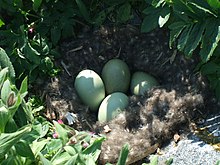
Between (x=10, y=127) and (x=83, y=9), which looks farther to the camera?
(x=83, y=9)

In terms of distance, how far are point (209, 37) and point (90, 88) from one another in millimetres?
793

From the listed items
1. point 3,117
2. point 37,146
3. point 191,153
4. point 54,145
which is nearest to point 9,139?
point 3,117

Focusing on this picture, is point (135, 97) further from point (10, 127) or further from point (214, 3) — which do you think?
point (10, 127)

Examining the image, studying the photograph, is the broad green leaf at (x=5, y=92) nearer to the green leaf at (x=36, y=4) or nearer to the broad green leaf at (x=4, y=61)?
the broad green leaf at (x=4, y=61)

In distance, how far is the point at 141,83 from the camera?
353 centimetres

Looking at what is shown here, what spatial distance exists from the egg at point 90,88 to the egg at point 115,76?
61 millimetres

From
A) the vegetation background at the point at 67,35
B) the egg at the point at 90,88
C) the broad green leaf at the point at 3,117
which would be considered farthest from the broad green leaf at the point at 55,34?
the broad green leaf at the point at 3,117

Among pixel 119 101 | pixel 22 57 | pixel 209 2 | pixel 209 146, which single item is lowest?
pixel 209 146

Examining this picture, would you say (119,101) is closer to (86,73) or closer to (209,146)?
(86,73)

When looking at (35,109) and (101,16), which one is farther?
(101,16)

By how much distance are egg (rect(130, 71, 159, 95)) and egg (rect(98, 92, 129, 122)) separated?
0.40 feet

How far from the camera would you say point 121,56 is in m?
3.70

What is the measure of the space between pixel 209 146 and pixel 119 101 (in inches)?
23.0

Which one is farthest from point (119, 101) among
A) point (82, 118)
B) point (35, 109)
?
point (35, 109)
